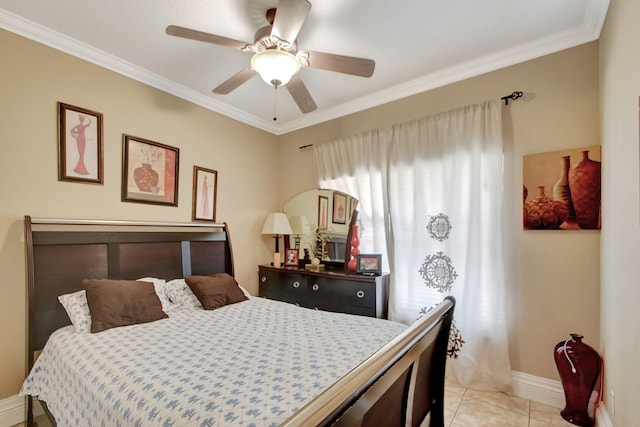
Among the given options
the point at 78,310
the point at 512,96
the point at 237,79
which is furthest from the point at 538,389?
the point at 78,310

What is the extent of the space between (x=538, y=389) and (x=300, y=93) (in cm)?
286

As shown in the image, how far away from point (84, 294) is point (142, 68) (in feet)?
6.43

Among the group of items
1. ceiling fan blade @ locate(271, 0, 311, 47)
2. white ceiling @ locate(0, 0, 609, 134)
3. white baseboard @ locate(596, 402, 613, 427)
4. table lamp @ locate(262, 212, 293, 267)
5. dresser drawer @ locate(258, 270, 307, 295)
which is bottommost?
white baseboard @ locate(596, 402, 613, 427)

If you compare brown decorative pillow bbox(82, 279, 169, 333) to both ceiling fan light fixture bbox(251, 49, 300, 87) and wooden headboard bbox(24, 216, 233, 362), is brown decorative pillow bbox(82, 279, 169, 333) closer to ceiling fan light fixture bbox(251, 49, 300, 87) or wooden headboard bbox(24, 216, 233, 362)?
wooden headboard bbox(24, 216, 233, 362)

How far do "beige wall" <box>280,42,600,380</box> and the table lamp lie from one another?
92.5 inches

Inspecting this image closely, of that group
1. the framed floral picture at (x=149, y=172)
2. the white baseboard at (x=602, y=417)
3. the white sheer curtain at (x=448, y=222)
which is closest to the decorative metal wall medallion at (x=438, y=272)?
the white sheer curtain at (x=448, y=222)

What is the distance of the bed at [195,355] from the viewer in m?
1.10

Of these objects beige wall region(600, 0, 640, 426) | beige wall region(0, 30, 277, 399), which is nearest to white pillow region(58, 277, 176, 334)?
beige wall region(0, 30, 277, 399)

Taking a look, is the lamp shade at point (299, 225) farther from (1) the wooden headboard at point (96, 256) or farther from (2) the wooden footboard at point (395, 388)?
(2) the wooden footboard at point (395, 388)

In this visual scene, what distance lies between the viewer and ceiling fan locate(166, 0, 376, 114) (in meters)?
1.74

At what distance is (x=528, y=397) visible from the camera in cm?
238

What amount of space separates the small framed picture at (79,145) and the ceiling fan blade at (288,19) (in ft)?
5.77

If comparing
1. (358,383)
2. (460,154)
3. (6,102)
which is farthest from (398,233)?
(6,102)

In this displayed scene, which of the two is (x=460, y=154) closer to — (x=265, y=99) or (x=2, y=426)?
(x=265, y=99)
